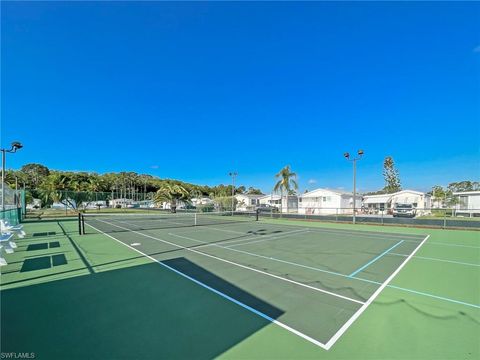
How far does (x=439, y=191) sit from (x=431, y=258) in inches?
1794

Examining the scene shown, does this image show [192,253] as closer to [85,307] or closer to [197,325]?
[85,307]

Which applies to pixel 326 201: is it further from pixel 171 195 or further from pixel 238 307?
pixel 238 307

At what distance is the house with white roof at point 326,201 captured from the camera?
3647 centimetres

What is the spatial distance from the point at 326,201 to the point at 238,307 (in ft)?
120

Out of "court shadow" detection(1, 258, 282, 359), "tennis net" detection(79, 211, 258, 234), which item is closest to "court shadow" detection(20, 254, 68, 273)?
"court shadow" detection(1, 258, 282, 359)

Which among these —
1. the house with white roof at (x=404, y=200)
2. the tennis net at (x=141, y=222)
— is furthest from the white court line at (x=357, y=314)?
the house with white roof at (x=404, y=200)

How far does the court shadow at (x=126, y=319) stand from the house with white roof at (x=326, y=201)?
3221cm

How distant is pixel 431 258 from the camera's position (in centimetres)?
851

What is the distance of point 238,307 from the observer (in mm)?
4379

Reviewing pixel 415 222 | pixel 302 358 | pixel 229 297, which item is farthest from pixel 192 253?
pixel 415 222

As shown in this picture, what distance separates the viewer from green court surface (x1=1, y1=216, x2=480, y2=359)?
10.5ft

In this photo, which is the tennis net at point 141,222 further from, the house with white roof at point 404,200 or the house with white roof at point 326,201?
the house with white roof at point 404,200

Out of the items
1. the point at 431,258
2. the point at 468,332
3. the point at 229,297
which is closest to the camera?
the point at 468,332

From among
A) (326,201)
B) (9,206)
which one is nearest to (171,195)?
(9,206)
